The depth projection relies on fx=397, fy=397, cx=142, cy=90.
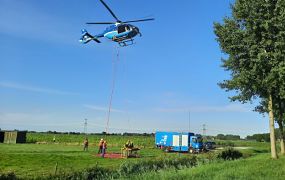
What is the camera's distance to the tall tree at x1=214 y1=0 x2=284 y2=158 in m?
33.0

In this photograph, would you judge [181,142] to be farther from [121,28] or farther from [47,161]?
[47,161]

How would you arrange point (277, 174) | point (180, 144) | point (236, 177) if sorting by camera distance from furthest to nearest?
point (180, 144)
point (277, 174)
point (236, 177)

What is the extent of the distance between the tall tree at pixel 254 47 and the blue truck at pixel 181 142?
→ 85.6 ft

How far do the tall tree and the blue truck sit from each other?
85.6ft

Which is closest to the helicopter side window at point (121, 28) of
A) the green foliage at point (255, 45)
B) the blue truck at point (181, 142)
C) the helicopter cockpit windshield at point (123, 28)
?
the helicopter cockpit windshield at point (123, 28)

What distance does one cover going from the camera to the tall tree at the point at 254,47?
108 feet

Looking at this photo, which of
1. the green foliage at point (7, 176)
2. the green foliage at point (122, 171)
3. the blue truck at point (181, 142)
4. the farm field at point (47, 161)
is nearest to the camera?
the green foliage at point (7, 176)

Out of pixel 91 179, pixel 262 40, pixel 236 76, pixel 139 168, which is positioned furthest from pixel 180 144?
pixel 91 179

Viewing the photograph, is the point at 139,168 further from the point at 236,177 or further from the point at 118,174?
the point at 236,177

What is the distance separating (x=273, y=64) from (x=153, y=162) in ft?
Result: 44.0

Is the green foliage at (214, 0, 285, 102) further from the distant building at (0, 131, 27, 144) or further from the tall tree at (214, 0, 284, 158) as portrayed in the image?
the distant building at (0, 131, 27, 144)

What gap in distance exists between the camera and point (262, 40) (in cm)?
3378

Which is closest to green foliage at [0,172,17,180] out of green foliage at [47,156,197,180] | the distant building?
green foliage at [47,156,197,180]

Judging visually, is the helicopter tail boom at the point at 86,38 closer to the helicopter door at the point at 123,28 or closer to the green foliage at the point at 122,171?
the helicopter door at the point at 123,28
